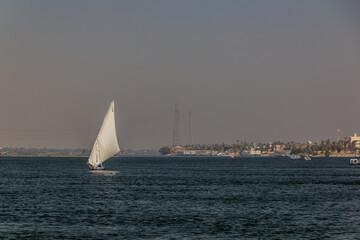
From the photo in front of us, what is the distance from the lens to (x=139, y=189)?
354ft

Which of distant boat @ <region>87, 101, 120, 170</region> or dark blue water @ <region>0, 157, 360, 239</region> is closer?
dark blue water @ <region>0, 157, 360, 239</region>

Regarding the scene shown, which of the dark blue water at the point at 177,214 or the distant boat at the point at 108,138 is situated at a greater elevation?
Result: the distant boat at the point at 108,138

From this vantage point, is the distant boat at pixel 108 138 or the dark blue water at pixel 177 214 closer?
the dark blue water at pixel 177 214

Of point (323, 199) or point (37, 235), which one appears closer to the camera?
point (37, 235)

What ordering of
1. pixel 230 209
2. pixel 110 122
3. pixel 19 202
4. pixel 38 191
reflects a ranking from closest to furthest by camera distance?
pixel 230 209 < pixel 19 202 < pixel 38 191 < pixel 110 122

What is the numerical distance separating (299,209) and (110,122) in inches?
3473

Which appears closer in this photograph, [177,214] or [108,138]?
[177,214]

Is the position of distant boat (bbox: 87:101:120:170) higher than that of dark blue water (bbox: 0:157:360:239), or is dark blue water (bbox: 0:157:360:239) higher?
distant boat (bbox: 87:101:120:170)

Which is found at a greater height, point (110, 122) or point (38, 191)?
point (110, 122)

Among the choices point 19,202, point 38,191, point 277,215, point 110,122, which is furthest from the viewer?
point 110,122

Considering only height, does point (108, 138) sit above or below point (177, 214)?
above

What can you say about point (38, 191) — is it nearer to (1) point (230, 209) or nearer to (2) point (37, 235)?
(1) point (230, 209)

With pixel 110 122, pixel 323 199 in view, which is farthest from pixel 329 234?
pixel 110 122

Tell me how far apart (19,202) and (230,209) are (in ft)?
95.6
